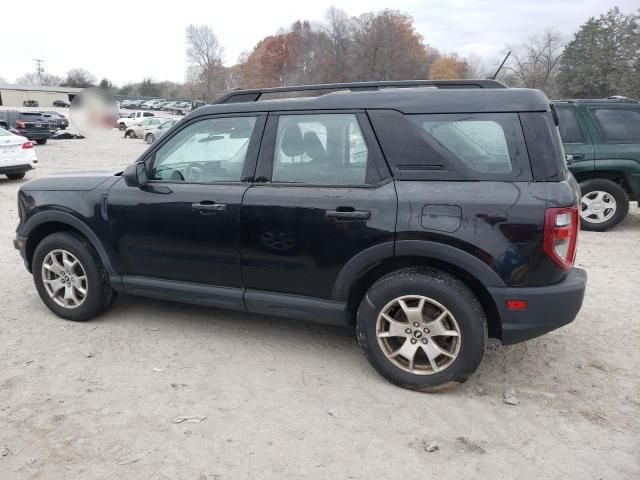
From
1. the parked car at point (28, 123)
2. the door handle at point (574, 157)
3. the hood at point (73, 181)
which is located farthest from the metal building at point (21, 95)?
the door handle at point (574, 157)

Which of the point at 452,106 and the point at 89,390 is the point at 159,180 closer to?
the point at 89,390

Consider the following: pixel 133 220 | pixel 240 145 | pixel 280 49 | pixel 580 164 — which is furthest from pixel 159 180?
pixel 280 49

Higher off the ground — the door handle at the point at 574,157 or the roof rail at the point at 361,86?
the roof rail at the point at 361,86

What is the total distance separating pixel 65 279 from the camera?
14.1 ft

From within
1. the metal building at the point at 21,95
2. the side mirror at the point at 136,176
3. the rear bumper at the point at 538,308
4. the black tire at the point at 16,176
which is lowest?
the black tire at the point at 16,176

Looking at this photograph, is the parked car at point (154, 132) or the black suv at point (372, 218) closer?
the black suv at point (372, 218)

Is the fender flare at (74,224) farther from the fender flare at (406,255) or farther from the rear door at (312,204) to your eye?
the fender flare at (406,255)

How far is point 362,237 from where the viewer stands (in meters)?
3.19

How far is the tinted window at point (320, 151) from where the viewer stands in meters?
3.32

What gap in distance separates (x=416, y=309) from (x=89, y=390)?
215cm

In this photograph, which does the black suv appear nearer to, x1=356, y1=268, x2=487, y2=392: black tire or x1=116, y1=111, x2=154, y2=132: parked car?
x1=356, y1=268, x2=487, y2=392: black tire

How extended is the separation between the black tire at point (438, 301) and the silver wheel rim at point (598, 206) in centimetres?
553

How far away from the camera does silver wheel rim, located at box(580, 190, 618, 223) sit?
7.59m

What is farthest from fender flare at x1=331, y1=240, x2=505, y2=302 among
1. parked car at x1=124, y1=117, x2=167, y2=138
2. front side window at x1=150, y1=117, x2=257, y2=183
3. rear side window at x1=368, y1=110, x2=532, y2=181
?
parked car at x1=124, y1=117, x2=167, y2=138
